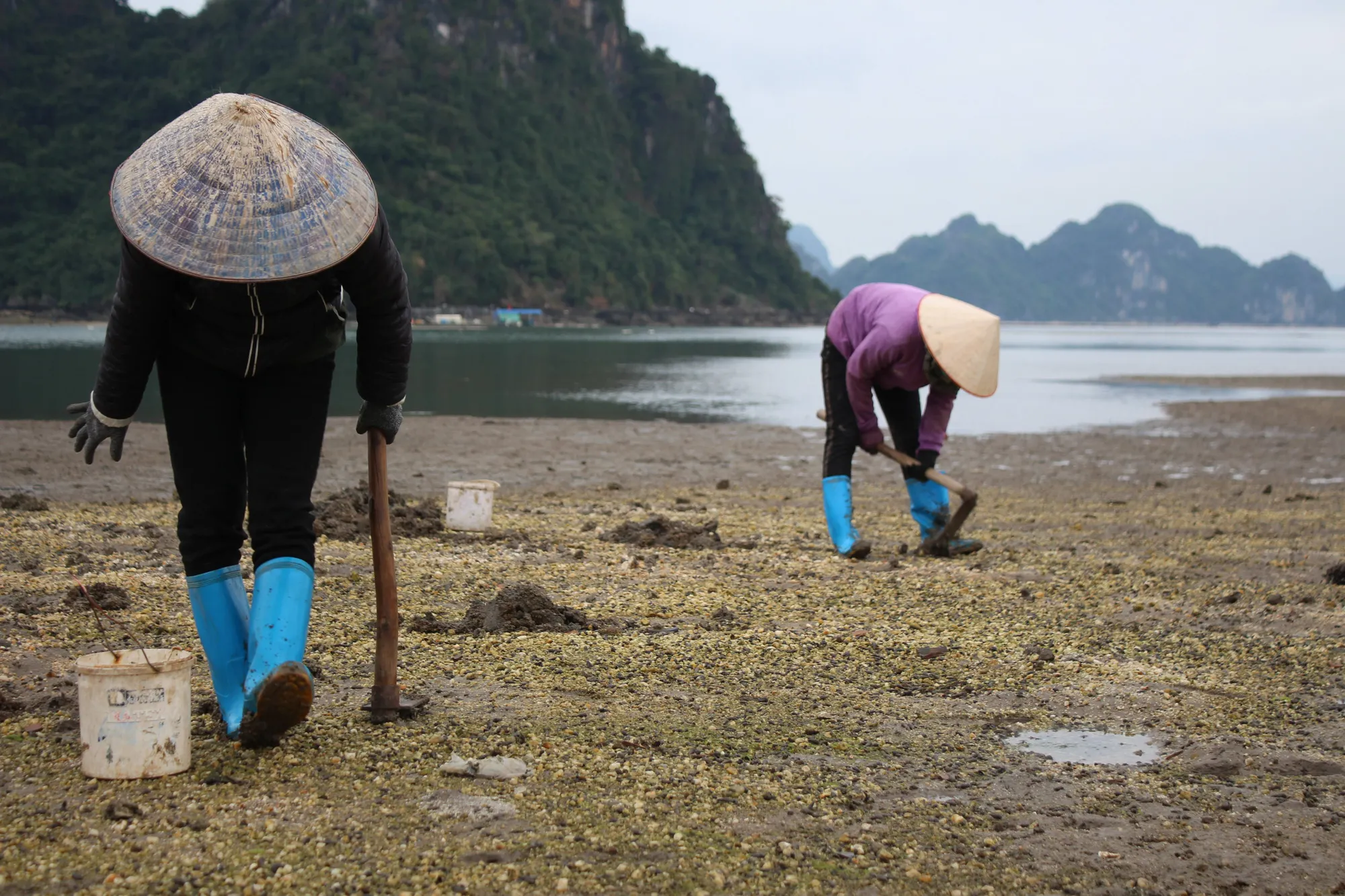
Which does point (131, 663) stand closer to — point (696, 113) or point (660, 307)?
point (660, 307)

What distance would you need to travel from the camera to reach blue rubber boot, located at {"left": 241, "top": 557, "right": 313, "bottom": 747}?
360cm

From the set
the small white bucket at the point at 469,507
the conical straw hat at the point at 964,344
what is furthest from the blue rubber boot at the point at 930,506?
the small white bucket at the point at 469,507

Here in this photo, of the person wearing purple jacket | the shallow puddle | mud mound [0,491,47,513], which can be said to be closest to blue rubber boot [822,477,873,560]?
the person wearing purple jacket

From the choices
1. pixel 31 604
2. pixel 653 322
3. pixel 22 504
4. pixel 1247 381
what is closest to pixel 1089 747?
pixel 31 604

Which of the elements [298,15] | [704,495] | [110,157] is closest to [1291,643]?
[704,495]

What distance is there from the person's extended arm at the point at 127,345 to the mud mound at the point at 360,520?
4.12 meters

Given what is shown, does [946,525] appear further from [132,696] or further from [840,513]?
[132,696]

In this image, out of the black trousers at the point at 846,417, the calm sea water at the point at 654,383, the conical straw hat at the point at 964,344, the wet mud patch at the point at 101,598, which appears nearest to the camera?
the wet mud patch at the point at 101,598

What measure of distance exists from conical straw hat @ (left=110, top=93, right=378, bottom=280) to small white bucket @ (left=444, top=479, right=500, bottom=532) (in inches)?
202

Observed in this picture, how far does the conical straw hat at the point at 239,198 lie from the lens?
344cm

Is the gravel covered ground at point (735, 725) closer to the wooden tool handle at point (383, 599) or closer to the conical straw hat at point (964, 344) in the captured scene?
the wooden tool handle at point (383, 599)

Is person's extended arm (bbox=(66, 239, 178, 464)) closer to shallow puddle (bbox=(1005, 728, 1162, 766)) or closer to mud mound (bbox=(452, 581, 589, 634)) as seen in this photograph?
mud mound (bbox=(452, 581, 589, 634))

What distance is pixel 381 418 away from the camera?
4.05 meters

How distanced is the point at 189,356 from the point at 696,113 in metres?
192
